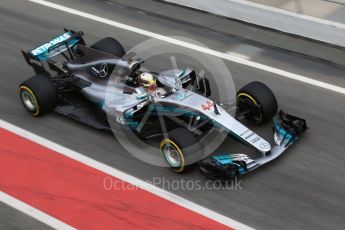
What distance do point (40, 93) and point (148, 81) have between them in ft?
5.87

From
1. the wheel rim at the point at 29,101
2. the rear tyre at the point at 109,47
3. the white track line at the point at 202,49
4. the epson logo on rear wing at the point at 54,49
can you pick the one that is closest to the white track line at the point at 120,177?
the wheel rim at the point at 29,101

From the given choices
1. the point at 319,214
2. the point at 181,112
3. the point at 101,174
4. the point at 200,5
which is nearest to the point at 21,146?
the point at 101,174

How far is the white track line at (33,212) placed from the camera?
7.69m

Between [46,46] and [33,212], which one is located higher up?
[46,46]

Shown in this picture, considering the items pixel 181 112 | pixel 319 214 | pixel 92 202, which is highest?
pixel 181 112

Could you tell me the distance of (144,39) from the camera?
39.6 feet

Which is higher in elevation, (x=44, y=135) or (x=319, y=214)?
(x=44, y=135)

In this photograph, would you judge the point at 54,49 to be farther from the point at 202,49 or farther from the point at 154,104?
the point at 202,49

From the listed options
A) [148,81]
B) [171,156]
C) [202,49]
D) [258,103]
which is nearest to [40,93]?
[148,81]

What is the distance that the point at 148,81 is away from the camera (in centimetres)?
867

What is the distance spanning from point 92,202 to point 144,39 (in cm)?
491

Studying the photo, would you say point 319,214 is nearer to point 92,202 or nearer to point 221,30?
point 92,202

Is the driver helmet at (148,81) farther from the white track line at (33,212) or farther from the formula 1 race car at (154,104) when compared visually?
the white track line at (33,212)

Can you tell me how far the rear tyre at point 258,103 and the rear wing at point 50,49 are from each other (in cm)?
310
